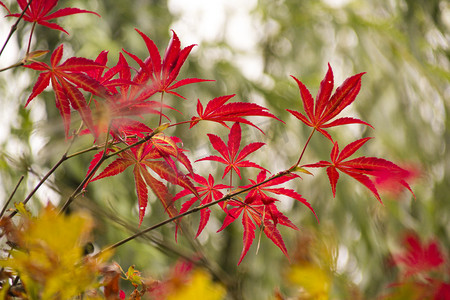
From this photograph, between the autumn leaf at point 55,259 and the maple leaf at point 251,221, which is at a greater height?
the autumn leaf at point 55,259

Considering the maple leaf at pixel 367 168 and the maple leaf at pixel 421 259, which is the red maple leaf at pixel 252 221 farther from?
the maple leaf at pixel 421 259

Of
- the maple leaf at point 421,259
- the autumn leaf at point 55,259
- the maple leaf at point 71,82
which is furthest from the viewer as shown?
the maple leaf at point 421,259

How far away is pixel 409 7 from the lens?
151cm

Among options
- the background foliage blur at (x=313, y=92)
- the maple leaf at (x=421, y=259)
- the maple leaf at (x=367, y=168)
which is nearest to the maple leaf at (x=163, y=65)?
the maple leaf at (x=367, y=168)

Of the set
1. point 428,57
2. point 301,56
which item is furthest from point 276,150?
point 428,57

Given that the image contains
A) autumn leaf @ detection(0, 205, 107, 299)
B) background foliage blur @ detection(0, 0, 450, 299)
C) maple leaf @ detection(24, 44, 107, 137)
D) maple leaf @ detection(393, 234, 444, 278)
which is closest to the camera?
autumn leaf @ detection(0, 205, 107, 299)

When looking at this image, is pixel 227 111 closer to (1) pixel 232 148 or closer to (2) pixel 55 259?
(1) pixel 232 148

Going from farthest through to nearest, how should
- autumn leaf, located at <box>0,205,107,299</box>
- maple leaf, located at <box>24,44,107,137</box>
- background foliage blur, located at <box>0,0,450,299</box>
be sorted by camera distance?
background foliage blur, located at <box>0,0,450,299</box> < maple leaf, located at <box>24,44,107,137</box> < autumn leaf, located at <box>0,205,107,299</box>

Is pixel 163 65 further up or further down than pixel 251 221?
further up

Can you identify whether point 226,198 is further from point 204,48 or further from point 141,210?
point 204,48

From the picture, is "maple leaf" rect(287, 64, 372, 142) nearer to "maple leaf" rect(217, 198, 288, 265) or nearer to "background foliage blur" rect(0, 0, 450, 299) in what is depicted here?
"maple leaf" rect(217, 198, 288, 265)

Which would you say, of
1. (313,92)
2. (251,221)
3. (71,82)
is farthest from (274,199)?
(313,92)

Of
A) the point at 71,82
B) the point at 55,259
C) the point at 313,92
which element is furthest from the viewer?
the point at 313,92

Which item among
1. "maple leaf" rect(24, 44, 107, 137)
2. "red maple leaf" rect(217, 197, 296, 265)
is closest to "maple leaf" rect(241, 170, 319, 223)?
"red maple leaf" rect(217, 197, 296, 265)
